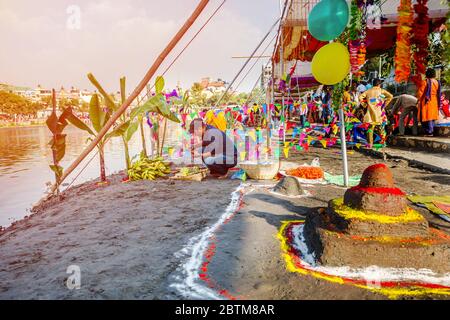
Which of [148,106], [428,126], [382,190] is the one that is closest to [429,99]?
[428,126]

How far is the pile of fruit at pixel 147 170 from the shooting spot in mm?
7207

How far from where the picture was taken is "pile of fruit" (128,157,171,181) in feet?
23.6

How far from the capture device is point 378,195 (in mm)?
2512

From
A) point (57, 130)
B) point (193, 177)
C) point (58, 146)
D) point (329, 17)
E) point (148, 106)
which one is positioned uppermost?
point (329, 17)

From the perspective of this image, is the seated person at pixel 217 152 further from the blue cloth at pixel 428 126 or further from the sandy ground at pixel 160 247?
the blue cloth at pixel 428 126

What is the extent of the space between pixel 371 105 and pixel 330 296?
25.6ft

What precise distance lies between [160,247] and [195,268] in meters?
0.62

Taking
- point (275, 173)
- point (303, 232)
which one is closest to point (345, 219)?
point (303, 232)

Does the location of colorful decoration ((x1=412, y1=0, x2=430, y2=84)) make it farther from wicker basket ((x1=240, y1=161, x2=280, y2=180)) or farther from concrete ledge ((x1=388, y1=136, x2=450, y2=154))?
wicker basket ((x1=240, y1=161, x2=280, y2=180))

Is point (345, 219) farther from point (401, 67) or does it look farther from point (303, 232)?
point (401, 67)

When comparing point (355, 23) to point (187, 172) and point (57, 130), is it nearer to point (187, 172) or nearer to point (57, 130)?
point (187, 172)

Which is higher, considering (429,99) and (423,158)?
(429,99)

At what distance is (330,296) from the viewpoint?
6.66 feet
